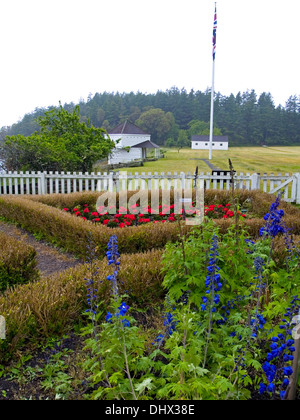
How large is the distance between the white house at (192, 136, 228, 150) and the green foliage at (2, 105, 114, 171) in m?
14.4

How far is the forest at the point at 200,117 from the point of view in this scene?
27359 millimetres

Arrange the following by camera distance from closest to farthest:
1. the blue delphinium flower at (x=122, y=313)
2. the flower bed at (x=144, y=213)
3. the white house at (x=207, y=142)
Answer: the blue delphinium flower at (x=122, y=313) < the flower bed at (x=144, y=213) < the white house at (x=207, y=142)

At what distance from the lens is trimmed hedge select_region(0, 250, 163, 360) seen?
2.66m

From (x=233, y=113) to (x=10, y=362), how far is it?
31.9m

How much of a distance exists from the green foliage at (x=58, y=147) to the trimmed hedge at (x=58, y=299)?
38.5 ft

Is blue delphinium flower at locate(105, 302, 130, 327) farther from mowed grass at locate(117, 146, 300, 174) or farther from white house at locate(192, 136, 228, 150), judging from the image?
white house at locate(192, 136, 228, 150)

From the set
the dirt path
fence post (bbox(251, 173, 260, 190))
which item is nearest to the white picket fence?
fence post (bbox(251, 173, 260, 190))

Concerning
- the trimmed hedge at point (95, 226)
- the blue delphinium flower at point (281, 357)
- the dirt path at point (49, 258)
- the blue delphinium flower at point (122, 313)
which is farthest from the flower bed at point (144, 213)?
the blue delphinium flower at point (281, 357)

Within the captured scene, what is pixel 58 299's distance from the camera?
2.98 metres

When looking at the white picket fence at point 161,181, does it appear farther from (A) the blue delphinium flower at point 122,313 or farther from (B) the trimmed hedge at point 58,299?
(A) the blue delphinium flower at point 122,313

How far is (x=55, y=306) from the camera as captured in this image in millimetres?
2922
